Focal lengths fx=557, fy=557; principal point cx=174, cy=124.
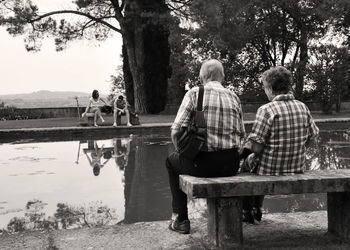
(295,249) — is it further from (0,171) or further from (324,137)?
(324,137)

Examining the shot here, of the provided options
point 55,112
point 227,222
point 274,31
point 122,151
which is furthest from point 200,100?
point 274,31

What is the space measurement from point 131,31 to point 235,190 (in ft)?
71.4

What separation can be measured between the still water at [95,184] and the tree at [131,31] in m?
9.85

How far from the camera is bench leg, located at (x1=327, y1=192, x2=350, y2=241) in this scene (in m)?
3.97

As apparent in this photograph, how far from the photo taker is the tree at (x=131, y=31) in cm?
2211

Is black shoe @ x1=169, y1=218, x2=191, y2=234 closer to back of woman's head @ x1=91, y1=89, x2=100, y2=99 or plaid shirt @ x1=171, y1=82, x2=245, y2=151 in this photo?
plaid shirt @ x1=171, y1=82, x2=245, y2=151

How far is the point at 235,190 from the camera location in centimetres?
374

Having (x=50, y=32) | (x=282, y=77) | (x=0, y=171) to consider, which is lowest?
(x=0, y=171)

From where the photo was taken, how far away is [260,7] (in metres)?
27.7

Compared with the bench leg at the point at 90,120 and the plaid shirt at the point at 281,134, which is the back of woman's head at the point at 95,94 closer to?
the bench leg at the point at 90,120

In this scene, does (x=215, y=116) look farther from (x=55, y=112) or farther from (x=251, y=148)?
(x=55, y=112)

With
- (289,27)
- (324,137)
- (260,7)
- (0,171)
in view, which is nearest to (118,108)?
(324,137)

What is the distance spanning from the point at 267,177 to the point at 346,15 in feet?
89.9

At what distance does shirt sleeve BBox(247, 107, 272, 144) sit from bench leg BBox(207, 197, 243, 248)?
49cm
